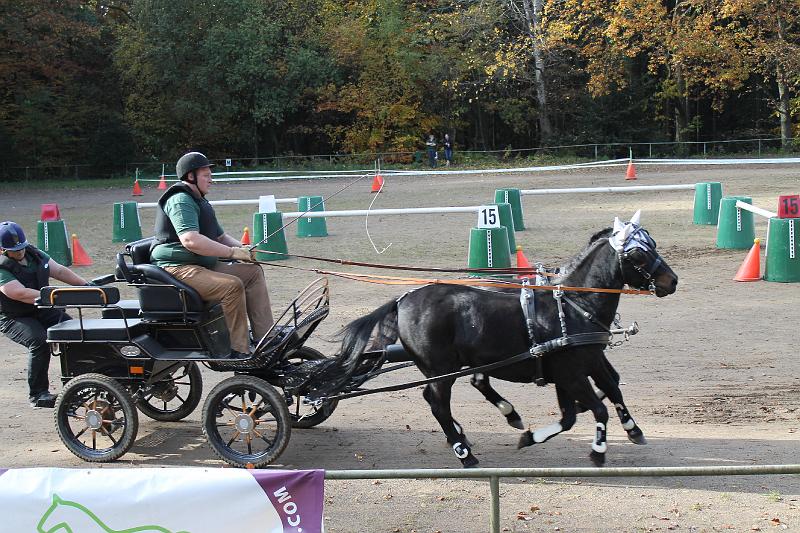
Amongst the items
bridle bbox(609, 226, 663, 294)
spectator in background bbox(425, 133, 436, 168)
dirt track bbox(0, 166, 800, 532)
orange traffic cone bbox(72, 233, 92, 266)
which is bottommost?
dirt track bbox(0, 166, 800, 532)

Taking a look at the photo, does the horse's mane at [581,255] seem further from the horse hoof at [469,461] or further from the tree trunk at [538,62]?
the tree trunk at [538,62]

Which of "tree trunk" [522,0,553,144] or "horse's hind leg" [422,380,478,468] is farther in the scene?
"tree trunk" [522,0,553,144]

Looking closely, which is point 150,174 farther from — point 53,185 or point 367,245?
point 367,245

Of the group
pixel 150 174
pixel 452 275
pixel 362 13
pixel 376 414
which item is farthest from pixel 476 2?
pixel 376 414

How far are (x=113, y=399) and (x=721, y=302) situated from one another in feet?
26.5

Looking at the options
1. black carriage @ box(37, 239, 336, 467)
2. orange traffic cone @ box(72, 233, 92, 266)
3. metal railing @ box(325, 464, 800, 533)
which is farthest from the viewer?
orange traffic cone @ box(72, 233, 92, 266)

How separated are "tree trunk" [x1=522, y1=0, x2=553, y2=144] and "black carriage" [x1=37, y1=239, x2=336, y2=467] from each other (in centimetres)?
3595

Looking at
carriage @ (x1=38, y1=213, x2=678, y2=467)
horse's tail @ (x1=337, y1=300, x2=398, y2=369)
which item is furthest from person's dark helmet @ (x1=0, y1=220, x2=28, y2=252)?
horse's tail @ (x1=337, y1=300, x2=398, y2=369)

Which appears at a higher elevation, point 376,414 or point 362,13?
point 362,13

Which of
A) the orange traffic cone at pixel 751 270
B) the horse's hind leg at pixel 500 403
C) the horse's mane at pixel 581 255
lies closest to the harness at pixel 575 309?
the horse's mane at pixel 581 255

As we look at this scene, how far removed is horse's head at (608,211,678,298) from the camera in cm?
660

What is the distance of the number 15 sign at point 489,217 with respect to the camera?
569 inches

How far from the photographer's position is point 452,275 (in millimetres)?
14398

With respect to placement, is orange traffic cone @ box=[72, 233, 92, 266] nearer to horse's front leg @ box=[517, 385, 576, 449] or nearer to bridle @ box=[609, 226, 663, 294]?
horse's front leg @ box=[517, 385, 576, 449]
